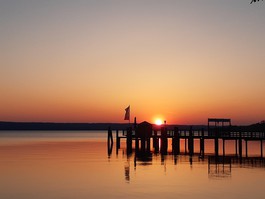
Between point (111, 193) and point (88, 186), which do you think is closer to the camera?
point (111, 193)

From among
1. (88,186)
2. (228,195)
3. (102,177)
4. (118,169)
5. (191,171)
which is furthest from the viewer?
(118,169)

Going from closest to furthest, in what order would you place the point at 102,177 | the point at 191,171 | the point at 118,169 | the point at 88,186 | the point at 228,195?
1. the point at 228,195
2. the point at 88,186
3. the point at 102,177
4. the point at 191,171
5. the point at 118,169

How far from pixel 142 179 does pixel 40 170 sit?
14618 mm

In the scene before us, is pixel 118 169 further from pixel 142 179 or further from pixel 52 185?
pixel 52 185

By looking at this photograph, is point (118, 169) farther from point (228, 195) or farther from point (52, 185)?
point (228, 195)

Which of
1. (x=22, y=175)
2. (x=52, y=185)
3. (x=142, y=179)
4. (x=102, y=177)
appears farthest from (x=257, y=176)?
(x=22, y=175)

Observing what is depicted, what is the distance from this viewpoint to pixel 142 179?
42375 mm

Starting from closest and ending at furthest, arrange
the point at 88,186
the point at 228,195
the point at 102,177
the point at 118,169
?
1. the point at 228,195
2. the point at 88,186
3. the point at 102,177
4. the point at 118,169

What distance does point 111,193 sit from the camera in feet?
116

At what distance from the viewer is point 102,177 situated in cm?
4531

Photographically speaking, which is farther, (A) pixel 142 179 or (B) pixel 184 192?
(A) pixel 142 179

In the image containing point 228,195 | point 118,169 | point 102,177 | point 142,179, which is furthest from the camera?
point 118,169

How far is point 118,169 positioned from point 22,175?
1103cm

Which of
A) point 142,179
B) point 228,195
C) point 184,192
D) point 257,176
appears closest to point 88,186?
point 142,179
